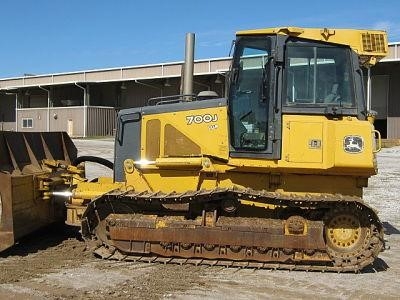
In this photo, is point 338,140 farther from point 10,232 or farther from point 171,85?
point 171,85

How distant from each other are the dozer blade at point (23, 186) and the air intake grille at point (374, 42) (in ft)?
16.8

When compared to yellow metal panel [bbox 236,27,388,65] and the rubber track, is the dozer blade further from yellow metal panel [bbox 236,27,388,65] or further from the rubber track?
yellow metal panel [bbox 236,27,388,65]

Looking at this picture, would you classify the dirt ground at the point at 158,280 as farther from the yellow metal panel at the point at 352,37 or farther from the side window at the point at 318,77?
the yellow metal panel at the point at 352,37

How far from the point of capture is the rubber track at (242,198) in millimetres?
7082

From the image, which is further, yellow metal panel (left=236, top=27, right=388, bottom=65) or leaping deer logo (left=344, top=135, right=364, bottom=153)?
yellow metal panel (left=236, top=27, right=388, bottom=65)

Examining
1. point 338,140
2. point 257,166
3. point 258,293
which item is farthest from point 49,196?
Answer: point 338,140

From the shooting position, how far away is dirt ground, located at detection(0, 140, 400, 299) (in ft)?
20.1

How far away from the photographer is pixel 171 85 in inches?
1622

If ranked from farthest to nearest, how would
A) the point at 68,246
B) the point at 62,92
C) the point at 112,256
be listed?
the point at 62,92
the point at 68,246
the point at 112,256

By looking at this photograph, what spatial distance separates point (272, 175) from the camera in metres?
7.54

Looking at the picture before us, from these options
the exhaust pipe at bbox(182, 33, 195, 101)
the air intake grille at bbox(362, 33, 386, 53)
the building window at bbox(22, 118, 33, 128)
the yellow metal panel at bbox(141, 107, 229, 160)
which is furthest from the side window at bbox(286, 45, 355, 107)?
the building window at bbox(22, 118, 33, 128)

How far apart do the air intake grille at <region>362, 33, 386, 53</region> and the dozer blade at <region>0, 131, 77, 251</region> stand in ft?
16.8

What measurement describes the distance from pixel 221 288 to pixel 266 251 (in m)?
1.14

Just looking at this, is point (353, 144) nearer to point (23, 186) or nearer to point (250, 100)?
point (250, 100)
